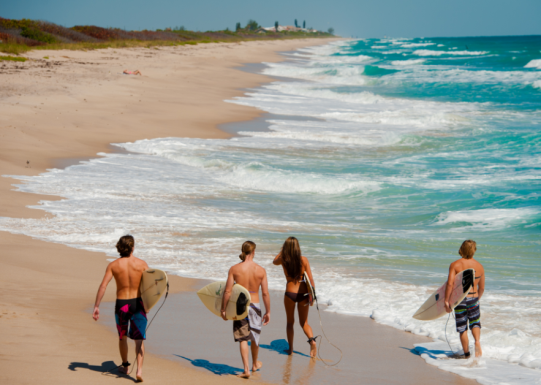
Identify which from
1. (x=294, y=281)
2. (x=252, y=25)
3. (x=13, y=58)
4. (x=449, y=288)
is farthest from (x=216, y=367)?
(x=252, y=25)

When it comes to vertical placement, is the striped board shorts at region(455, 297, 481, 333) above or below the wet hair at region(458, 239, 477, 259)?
below

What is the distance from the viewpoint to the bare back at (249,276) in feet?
16.7

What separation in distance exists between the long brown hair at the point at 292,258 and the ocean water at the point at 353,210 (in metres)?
1.67

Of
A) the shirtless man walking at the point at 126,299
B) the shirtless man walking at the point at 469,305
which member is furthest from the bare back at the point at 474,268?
the shirtless man walking at the point at 126,299

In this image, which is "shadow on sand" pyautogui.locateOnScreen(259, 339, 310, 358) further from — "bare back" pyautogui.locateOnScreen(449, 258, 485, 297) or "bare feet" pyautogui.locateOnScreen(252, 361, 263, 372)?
"bare back" pyautogui.locateOnScreen(449, 258, 485, 297)

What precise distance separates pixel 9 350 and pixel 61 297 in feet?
5.78

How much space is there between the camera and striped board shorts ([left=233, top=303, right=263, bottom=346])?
502cm

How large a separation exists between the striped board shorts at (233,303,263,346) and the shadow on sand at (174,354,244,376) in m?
0.32

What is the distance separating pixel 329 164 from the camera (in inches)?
664

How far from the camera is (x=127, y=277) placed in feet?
15.8

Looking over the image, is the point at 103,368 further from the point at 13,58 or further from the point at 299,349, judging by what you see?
the point at 13,58

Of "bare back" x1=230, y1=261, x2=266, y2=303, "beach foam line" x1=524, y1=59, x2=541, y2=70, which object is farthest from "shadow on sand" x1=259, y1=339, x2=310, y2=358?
"beach foam line" x1=524, y1=59, x2=541, y2=70

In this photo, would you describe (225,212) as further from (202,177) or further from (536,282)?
(536,282)

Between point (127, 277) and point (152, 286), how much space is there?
0.23 m
